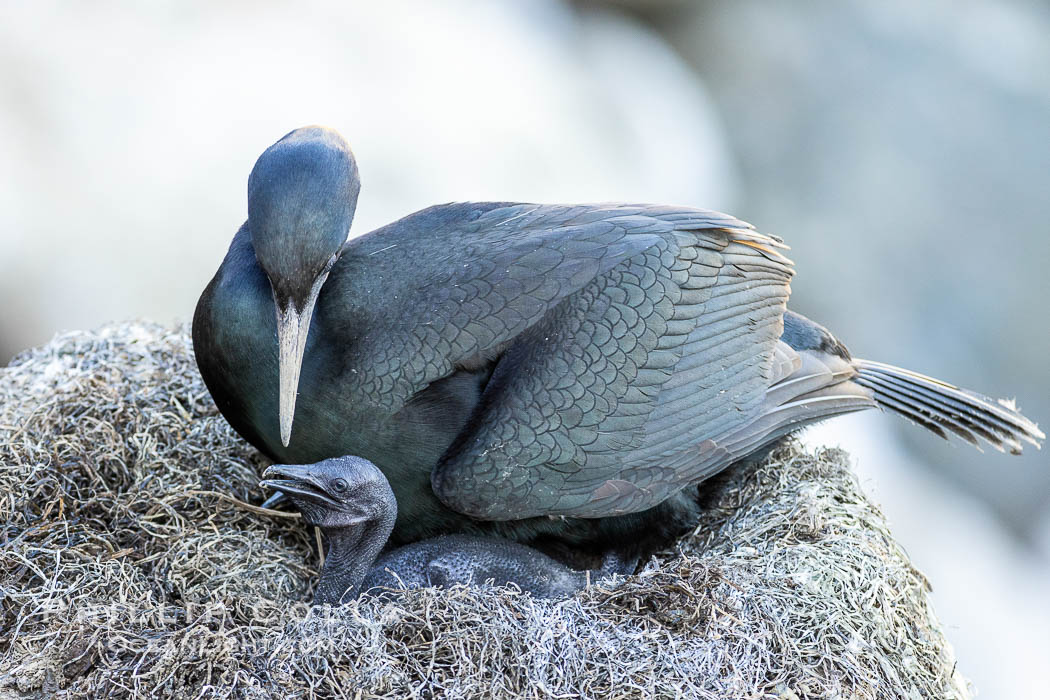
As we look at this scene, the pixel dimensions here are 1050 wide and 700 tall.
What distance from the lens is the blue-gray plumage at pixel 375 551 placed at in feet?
9.81

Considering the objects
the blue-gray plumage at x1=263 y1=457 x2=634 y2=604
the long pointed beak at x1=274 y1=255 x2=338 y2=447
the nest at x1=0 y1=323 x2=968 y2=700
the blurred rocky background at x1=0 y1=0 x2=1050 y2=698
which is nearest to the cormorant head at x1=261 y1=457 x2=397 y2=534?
the blue-gray plumage at x1=263 y1=457 x2=634 y2=604

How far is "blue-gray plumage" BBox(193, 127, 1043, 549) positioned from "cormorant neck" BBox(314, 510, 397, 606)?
6.0 inches

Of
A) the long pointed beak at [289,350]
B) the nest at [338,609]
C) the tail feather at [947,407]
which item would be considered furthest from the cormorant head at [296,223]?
the tail feather at [947,407]

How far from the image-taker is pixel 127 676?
2604 millimetres

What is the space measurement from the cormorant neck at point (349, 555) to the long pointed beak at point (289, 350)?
0.36 meters

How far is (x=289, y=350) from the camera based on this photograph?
2.90m

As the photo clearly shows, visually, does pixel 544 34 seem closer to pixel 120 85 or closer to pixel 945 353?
pixel 120 85

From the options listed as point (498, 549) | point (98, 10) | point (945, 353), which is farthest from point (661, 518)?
point (98, 10)

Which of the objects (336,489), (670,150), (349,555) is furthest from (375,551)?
(670,150)

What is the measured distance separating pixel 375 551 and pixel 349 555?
0.25 feet

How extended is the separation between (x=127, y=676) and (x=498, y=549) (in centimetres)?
105

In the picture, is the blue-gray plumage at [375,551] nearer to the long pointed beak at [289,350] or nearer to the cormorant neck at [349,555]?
the cormorant neck at [349,555]

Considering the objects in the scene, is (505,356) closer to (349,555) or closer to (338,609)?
(349,555)

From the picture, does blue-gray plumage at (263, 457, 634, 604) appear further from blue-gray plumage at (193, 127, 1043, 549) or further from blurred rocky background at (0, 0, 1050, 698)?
blurred rocky background at (0, 0, 1050, 698)
